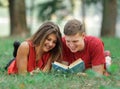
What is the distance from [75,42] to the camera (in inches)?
224

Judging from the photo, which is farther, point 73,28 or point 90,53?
point 90,53

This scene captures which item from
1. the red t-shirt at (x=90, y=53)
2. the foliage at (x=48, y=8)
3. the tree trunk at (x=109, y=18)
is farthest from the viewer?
the foliage at (x=48, y=8)

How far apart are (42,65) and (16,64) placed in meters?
0.37

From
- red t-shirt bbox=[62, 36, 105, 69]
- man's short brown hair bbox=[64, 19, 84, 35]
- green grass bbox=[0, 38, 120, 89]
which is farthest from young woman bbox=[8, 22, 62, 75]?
green grass bbox=[0, 38, 120, 89]

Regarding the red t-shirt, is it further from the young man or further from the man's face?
the man's face

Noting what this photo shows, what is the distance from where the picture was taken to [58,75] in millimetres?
5609

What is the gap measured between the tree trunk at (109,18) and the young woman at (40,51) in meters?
10.7

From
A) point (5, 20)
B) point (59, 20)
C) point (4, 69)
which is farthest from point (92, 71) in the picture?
point (5, 20)

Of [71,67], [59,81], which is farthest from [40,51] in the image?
[59,81]

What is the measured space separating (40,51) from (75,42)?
607mm

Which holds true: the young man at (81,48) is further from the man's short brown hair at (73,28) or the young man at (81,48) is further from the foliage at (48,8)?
the foliage at (48,8)

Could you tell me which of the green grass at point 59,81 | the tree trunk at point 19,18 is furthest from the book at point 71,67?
the tree trunk at point 19,18

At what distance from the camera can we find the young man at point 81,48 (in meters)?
5.65

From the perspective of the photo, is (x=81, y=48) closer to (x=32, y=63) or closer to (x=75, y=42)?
(x=75, y=42)
